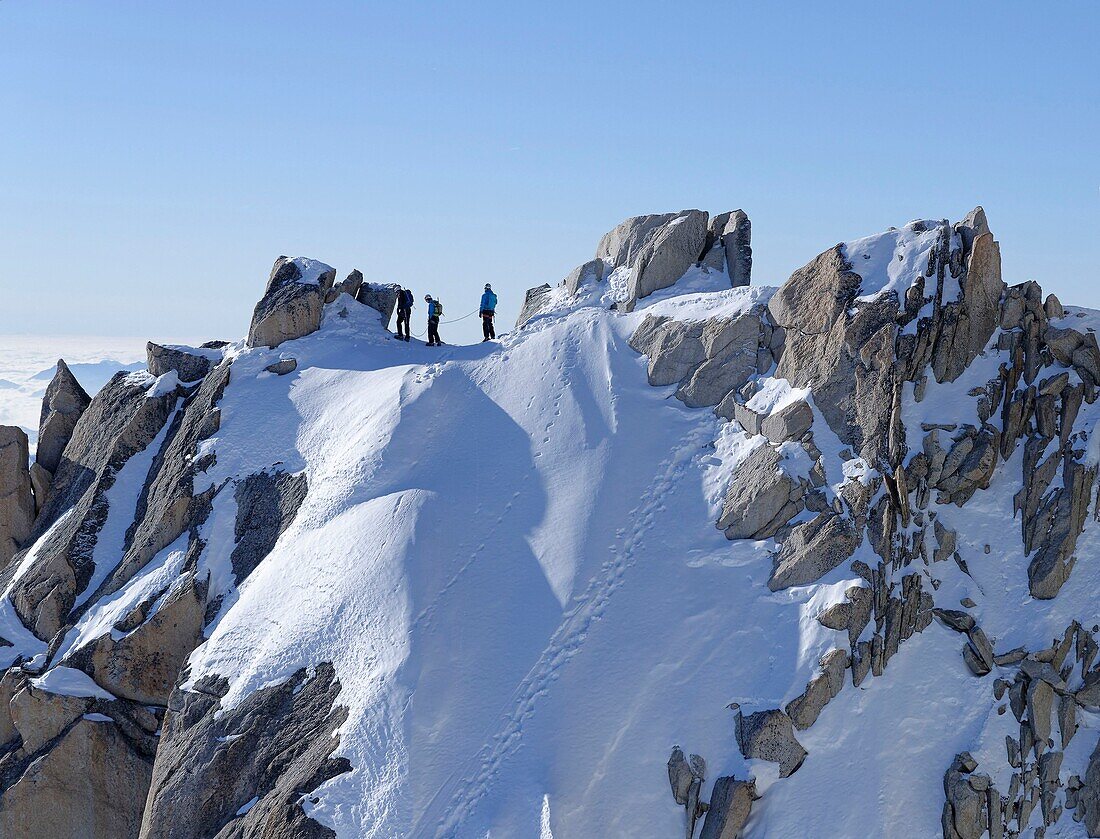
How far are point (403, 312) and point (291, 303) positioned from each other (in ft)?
11.3

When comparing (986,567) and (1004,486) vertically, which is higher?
(1004,486)

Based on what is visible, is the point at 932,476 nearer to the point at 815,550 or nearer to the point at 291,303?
the point at 815,550

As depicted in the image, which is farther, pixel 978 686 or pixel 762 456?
pixel 762 456

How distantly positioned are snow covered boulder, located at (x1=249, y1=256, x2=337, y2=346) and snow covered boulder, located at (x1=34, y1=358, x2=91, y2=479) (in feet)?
21.1

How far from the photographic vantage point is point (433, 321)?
33.1 meters

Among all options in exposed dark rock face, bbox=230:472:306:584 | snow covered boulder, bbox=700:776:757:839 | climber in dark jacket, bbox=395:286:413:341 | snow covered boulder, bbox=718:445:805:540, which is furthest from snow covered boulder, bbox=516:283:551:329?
snow covered boulder, bbox=700:776:757:839

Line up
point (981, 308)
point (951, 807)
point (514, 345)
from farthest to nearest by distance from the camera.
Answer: point (514, 345) < point (981, 308) < point (951, 807)

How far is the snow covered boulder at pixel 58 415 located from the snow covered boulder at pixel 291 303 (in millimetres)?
6424

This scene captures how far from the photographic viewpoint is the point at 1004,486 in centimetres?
2184

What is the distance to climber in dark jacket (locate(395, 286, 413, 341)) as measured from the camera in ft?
111

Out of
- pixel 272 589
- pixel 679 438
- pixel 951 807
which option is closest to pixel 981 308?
pixel 679 438

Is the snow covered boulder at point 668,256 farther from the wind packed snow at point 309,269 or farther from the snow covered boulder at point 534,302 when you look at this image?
the wind packed snow at point 309,269

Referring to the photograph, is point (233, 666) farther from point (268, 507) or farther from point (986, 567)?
point (986, 567)

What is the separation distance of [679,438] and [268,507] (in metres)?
10.6
